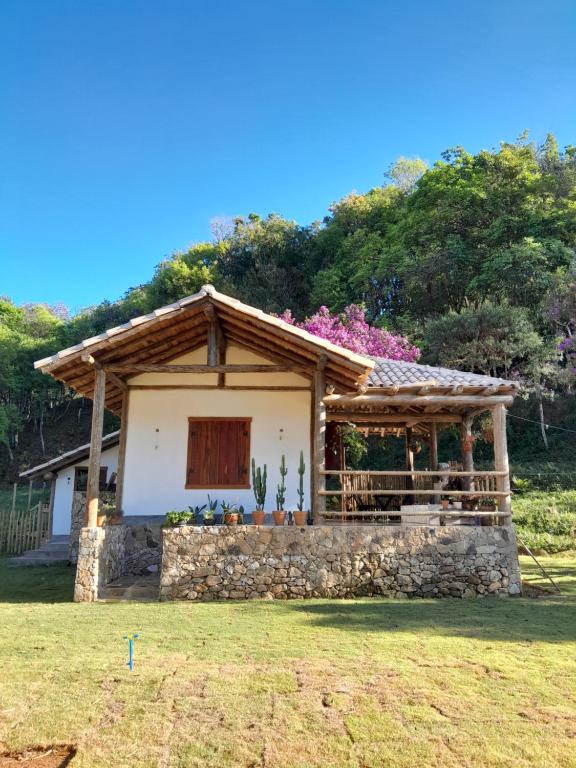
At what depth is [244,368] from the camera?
10828 millimetres

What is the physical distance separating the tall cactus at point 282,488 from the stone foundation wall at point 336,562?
1206 mm

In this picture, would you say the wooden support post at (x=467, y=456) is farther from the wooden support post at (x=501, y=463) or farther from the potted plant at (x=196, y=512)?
the potted plant at (x=196, y=512)

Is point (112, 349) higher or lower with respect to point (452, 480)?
higher

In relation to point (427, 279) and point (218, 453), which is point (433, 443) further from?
point (427, 279)

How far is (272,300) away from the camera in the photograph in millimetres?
33625

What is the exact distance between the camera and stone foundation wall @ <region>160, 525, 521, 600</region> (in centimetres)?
939

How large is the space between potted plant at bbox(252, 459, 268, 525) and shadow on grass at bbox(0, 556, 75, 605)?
3.42 meters

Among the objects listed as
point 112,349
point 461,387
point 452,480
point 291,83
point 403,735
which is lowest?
point 403,735

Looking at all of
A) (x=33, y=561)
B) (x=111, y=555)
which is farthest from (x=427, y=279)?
(x=111, y=555)

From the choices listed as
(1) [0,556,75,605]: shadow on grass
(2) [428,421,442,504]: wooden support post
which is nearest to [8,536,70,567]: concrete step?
(1) [0,556,75,605]: shadow on grass

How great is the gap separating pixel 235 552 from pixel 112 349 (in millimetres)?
4303

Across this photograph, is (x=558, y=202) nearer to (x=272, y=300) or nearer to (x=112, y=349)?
Answer: (x=272, y=300)

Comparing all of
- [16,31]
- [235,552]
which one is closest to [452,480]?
[235,552]

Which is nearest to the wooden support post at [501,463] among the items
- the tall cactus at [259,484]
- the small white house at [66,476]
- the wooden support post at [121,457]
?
the tall cactus at [259,484]
